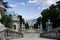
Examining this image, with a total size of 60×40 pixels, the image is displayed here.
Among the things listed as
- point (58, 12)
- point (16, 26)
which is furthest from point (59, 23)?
point (16, 26)

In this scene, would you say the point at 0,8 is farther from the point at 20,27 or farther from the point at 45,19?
the point at 45,19

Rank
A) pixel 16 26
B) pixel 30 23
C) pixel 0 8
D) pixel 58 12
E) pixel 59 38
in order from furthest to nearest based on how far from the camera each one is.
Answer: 1. pixel 30 23
2. pixel 16 26
3. pixel 58 12
4. pixel 59 38
5. pixel 0 8

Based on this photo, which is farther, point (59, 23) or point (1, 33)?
point (59, 23)

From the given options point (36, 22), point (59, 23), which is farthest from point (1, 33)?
point (36, 22)

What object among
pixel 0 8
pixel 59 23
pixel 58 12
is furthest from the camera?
pixel 58 12

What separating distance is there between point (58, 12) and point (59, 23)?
10.2m

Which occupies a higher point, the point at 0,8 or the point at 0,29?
the point at 0,8

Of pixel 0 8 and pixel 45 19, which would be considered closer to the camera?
pixel 0 8

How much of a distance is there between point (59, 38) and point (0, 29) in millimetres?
8118

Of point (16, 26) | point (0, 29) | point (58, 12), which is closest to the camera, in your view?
point (0, 29)

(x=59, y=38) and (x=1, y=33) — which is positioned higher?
(x=1, y=33)

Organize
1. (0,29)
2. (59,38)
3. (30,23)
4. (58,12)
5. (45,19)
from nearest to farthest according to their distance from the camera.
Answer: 1. (0,29)
2. (59,38)
3. (58,12)
4. (45,19)
5. (30,23)

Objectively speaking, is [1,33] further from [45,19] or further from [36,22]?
[36,22]

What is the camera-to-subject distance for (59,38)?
15.5 m
